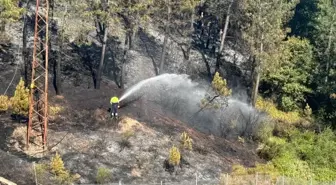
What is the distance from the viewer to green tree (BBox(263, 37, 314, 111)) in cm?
4412

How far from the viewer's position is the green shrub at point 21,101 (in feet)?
96.5

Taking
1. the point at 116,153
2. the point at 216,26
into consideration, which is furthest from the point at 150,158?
the point at 216,26

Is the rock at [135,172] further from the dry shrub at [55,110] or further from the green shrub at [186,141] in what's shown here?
the dry shrub at [55,110]

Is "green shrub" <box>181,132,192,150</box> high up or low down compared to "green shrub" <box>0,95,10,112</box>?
down

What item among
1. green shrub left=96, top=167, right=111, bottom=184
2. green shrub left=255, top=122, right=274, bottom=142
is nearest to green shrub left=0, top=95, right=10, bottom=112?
green shrub left=96, top=167, right=111, bottom=184

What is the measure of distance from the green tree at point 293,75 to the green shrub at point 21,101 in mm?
21109

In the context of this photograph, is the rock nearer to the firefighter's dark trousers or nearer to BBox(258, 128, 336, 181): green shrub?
the firefighter's dark trousers

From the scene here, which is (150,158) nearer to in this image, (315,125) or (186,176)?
(186,176)

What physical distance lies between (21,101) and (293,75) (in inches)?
922

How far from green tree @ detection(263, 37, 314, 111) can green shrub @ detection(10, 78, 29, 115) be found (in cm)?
2111

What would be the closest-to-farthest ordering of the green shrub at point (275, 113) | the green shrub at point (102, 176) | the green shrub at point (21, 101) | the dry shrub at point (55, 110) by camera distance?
the green shrub at point (102, 176), the green shrub at point (21, 101), the dry shrub at point (55, 110), the green shrub at point (275, 113)

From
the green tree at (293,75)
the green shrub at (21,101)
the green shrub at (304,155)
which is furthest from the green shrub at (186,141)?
the green tree at (293,75)

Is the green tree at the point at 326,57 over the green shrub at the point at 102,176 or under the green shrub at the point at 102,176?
over

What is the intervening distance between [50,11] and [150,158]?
12.4 meters
